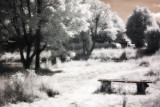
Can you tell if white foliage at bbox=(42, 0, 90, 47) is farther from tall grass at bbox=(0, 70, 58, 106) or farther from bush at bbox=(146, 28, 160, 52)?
bush at bbox=(146, 28, 160, 52)

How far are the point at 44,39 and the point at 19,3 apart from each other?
3335mm

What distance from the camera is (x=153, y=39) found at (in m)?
30.7

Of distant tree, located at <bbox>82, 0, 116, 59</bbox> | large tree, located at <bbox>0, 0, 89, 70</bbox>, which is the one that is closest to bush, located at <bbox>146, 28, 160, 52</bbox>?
distant tree, located at <bbox>82, 0, 116, 59</bbox>

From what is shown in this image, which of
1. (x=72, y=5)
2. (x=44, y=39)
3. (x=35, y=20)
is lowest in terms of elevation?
(x=44, y=39)

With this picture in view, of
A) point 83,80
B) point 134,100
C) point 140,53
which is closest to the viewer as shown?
point 134,100

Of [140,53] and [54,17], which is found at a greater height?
[54,17]

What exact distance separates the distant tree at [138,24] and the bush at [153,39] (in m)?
18.0

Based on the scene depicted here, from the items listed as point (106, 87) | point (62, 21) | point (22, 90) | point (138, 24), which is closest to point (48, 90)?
point (22, 90)

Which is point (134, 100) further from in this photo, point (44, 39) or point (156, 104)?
point (44, 39)

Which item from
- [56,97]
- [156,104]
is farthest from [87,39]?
[156,104]

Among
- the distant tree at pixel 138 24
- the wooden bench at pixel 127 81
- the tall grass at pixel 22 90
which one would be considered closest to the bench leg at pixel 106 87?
the wooden bench at pixel 127 81

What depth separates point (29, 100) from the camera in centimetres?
959

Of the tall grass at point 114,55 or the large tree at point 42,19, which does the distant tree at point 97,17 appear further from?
the large tree at point 42,19

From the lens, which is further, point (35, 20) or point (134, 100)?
point (35, 20)
